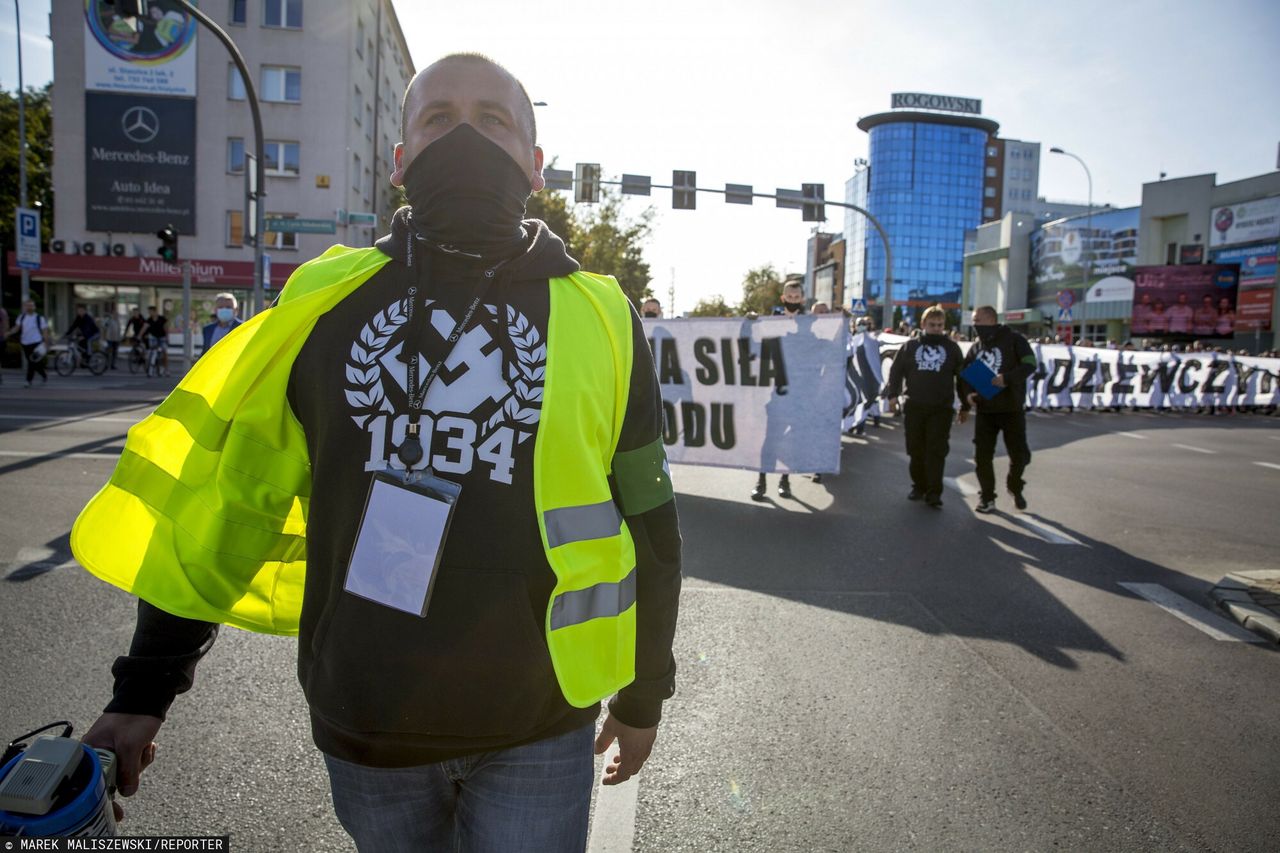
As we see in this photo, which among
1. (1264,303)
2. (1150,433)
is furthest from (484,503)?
(1264,303)

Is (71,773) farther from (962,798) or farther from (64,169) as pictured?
(64,169)

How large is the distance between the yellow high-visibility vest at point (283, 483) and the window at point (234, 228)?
37.2 meters

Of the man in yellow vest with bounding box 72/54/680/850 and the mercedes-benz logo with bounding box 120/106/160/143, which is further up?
the mercedes-benz logo with bounding box 120/106/160/143

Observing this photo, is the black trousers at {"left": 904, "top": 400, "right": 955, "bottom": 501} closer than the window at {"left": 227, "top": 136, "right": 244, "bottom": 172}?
Yes

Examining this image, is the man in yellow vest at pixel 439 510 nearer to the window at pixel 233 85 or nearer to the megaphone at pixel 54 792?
the megaphone at pixel 54 792

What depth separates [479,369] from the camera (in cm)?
144

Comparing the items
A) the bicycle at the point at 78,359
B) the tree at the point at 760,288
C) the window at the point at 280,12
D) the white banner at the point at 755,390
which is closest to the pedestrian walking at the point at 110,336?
the bicycle at the point at 78,359

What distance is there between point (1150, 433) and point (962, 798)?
17691 millimetres

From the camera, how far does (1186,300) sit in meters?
47.5

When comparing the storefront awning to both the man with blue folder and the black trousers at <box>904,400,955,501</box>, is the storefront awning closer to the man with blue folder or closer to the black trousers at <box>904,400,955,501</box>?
the black trousers at <box>904,400,955,501</box>

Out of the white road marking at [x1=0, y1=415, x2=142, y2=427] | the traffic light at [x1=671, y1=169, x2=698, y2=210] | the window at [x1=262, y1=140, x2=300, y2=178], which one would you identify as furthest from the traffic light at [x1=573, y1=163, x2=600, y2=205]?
the window at [x1=262, y1=140, x2=300, y2=178]

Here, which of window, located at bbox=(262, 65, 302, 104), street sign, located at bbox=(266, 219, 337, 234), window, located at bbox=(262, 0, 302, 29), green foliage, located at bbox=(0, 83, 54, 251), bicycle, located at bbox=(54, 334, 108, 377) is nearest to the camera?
street sign, located at bbox=(266, 219, 337, 234)

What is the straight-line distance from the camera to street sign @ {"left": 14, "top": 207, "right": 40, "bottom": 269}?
68.3 feet

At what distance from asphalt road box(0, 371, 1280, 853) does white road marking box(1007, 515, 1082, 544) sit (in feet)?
0.16
